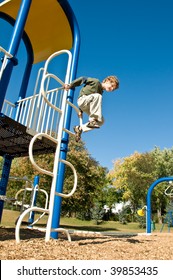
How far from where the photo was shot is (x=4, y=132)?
4301 millimetres

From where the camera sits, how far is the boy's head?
3.63 meters

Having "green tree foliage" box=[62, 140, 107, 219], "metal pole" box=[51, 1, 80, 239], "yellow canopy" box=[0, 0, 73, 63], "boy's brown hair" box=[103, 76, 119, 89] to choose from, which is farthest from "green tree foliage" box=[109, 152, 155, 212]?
"boy's brown hair" box=[103, 76, 119, 89]

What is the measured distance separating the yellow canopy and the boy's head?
2915mm

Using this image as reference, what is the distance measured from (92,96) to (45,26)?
155 inches

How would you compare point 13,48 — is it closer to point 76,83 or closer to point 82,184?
point 76,83

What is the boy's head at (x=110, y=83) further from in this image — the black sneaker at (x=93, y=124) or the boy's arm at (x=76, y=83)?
the black sneaker at (x=93, y=124)

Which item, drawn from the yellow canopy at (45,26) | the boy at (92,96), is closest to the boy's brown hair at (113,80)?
the boy at (92,96)

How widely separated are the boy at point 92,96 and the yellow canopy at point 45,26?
2.97 m

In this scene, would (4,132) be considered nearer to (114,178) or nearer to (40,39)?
(40,39)

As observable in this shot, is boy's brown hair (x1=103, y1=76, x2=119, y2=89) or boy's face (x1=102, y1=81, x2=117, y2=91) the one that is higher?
boy's brown hair (x1=103, y1=76, x2=119, y2=89)

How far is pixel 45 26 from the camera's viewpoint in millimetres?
6352

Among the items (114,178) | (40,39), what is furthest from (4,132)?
(114,178)

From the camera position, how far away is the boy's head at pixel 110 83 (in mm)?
3631

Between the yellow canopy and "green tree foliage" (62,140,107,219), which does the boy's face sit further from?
"green tree foliage" (62,140,107,219)
